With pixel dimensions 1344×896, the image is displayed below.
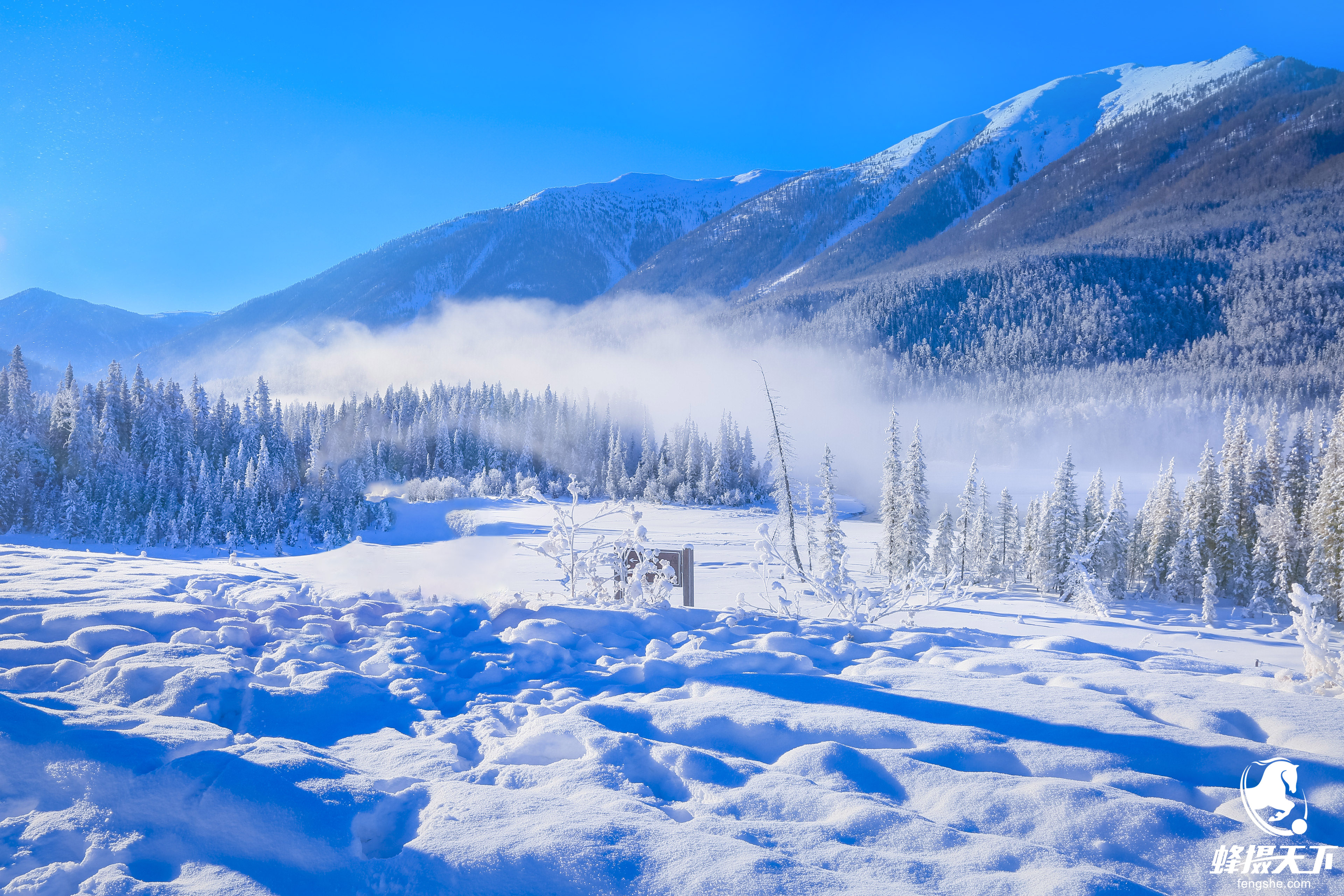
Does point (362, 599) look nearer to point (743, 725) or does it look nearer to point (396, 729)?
point (396, 729)

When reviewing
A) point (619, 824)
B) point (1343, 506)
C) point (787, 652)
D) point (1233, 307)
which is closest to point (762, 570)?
point (787, 652)

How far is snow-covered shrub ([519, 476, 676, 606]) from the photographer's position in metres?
9.54

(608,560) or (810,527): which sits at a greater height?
(608,560)

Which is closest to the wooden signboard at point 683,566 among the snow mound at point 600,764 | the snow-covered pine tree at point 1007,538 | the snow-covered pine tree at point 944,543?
the snow mound at point 600,764

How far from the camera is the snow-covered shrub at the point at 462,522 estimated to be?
6284 centimetres

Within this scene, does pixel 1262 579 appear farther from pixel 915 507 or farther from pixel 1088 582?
pixel 915 507

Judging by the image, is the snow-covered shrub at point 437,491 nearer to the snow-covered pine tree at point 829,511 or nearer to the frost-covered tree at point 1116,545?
the snow-covered pine tree at point 829,511

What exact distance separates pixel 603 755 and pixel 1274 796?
12.8 feet

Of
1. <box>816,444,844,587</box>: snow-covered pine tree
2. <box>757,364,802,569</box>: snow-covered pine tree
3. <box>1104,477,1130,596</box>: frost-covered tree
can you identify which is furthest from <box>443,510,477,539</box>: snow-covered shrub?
<box>1104,477,1130,596</box>: frost-covered tree

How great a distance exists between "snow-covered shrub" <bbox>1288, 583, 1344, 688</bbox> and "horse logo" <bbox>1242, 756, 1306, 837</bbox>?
2398mm

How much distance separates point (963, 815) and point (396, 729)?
12.7ft

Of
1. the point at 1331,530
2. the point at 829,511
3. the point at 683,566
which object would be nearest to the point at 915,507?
the point at 829,511

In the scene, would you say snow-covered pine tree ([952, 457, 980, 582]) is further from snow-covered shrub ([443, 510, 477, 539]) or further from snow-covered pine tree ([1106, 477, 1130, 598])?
snow-covered shrub ([443, 510, 477, 539])

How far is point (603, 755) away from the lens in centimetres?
386
